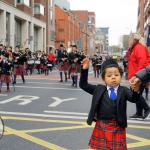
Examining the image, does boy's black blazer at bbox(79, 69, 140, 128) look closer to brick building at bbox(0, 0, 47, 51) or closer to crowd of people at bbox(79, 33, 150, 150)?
crowd of people at bbox(79, 33, 150, 150)

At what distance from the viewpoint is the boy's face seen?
351cm

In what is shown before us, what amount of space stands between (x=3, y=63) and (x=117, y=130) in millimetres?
9996

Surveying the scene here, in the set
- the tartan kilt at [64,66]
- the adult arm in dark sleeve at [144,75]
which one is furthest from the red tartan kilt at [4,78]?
the adult arm in dark sleeve at [144,75]

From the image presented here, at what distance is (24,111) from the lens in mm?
8578

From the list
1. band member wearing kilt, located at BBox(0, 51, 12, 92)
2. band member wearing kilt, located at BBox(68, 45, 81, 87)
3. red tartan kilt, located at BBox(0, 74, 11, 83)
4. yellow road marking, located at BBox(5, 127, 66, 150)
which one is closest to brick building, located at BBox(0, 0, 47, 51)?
band member wearing kilt, located at BBox(68, 45, 81, 87)

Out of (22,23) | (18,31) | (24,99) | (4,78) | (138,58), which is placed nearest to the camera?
(138,58)

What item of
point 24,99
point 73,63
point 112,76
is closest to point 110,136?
point 112,76

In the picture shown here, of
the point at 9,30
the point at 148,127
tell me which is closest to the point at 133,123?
the point at 148,127

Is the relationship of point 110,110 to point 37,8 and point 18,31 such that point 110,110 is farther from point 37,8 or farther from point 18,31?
point 37,8

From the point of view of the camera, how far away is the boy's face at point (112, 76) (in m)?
3.51

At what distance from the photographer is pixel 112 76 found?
138 inches

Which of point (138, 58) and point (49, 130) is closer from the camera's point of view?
point (49, 130)

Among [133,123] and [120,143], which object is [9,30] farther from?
[120,143]

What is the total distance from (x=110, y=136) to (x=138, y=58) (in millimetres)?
3639
